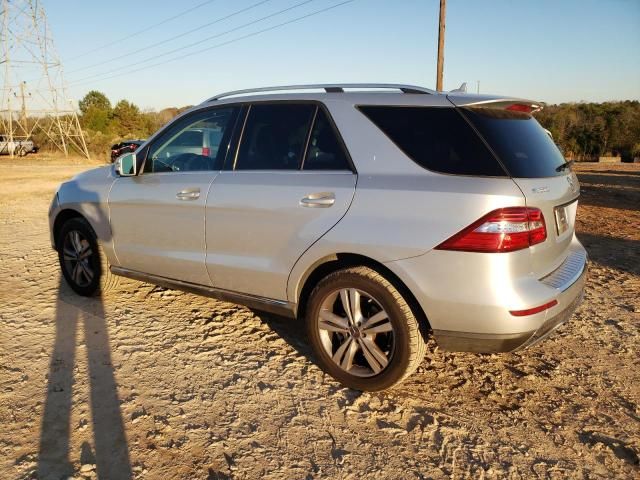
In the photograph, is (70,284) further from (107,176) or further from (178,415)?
(178,415)

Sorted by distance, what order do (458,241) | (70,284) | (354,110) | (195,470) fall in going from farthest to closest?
(70,284) < (354,110) < (458,241) < (195,470)

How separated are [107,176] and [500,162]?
333 cm

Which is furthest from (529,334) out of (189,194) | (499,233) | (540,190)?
(189,194)

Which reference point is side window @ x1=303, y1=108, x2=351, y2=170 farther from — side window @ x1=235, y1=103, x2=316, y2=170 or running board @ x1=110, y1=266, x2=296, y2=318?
running board @ x1=110, y1=266, x2=296, y2=318

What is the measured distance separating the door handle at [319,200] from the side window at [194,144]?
92 centimetres

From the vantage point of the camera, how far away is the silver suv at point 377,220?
8.40 ft

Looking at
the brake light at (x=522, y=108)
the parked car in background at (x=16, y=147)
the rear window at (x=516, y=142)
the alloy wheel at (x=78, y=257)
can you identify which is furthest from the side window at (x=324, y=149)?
the parked car in background at (x=16, y=147)

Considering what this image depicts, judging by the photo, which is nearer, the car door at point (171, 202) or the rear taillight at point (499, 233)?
the rear taillight at point (499, 233)

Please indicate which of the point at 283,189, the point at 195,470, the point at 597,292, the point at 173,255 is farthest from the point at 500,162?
the point at 597,292

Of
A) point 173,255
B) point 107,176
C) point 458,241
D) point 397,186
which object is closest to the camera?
point 458,241

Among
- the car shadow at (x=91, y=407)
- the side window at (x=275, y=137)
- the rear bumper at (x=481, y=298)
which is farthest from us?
the side window at (x=275, y=137)

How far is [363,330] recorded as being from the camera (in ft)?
9.62

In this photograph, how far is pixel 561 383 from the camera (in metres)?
3.19

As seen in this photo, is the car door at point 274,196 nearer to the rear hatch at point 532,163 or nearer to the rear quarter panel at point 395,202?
the rear quarter panel at point 395,202
